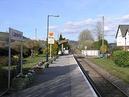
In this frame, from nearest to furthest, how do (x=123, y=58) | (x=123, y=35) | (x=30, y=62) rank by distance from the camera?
(x=123, y=58)
(x=30, y=62)
(x=123, y=35)

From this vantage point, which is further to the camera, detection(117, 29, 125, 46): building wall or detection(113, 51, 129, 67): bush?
detection(117, 29, 125, 46): building wall

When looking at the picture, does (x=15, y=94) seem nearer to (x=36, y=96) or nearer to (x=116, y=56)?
(x=36, y=96)

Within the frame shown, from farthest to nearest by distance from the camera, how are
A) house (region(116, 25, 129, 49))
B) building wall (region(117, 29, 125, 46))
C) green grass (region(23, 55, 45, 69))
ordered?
building wall (region(117, 29, 125, 46)) → house (region(116, 25, 129, 49)) → green grass (region(23, 55, 45, 69))

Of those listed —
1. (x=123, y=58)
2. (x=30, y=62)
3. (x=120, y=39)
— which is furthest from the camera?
(x=120, y=39)

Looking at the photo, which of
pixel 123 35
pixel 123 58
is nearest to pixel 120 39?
pixel 123 35

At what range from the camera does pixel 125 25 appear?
11644 cm

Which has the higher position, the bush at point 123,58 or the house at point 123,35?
the house at point 123,35

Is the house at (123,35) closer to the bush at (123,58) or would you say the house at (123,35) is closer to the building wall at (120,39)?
the building wall at (120,39)

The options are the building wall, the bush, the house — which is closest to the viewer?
the bush

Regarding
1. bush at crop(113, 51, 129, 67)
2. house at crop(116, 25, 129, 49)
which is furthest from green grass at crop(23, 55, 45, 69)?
house at crop(116, 25, 129, 49)

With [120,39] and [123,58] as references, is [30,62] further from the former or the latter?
[120,39]

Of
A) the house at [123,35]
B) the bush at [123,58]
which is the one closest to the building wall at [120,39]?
the house at [123,35]

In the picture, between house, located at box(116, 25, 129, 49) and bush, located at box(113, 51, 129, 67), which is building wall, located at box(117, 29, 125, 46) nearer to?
house, located at box(116, 25, 129, 49)

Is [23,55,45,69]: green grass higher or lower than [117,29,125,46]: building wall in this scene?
lower
